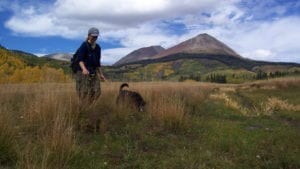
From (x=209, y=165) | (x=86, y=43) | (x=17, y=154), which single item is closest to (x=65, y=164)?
(x=17, y=154)

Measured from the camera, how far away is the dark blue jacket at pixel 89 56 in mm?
9367

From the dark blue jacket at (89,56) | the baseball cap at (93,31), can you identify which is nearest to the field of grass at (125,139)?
the dark blue jacket at (89,56)

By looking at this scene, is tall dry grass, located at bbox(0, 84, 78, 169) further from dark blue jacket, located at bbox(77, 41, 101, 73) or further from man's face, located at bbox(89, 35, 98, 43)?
man's face, located at bbox(89, 35, 98, 43)

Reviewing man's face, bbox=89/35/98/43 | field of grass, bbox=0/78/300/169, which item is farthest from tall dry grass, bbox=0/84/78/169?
man's face, bbox=89/35/98/43

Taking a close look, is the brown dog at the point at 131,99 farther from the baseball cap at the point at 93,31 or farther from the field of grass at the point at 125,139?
the baseball cap at the point at 93,31

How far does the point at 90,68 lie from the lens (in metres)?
9.64

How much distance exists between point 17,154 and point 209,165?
8.56ft

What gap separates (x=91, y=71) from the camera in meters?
9.66

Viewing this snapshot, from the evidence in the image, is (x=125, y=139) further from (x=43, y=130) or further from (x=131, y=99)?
(x=131, y=99)

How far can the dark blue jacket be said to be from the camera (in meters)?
9.37

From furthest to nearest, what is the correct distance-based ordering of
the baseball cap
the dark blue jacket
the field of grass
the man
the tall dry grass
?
the dark blue jacket
the man
the baseball cap
the field of grass
the tall dry grass

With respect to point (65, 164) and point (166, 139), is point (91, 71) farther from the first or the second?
point (65, 164)

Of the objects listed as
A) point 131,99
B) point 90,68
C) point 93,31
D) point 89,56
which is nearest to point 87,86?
point 90,68

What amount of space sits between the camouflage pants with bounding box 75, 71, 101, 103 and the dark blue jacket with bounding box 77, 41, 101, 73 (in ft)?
0.68
